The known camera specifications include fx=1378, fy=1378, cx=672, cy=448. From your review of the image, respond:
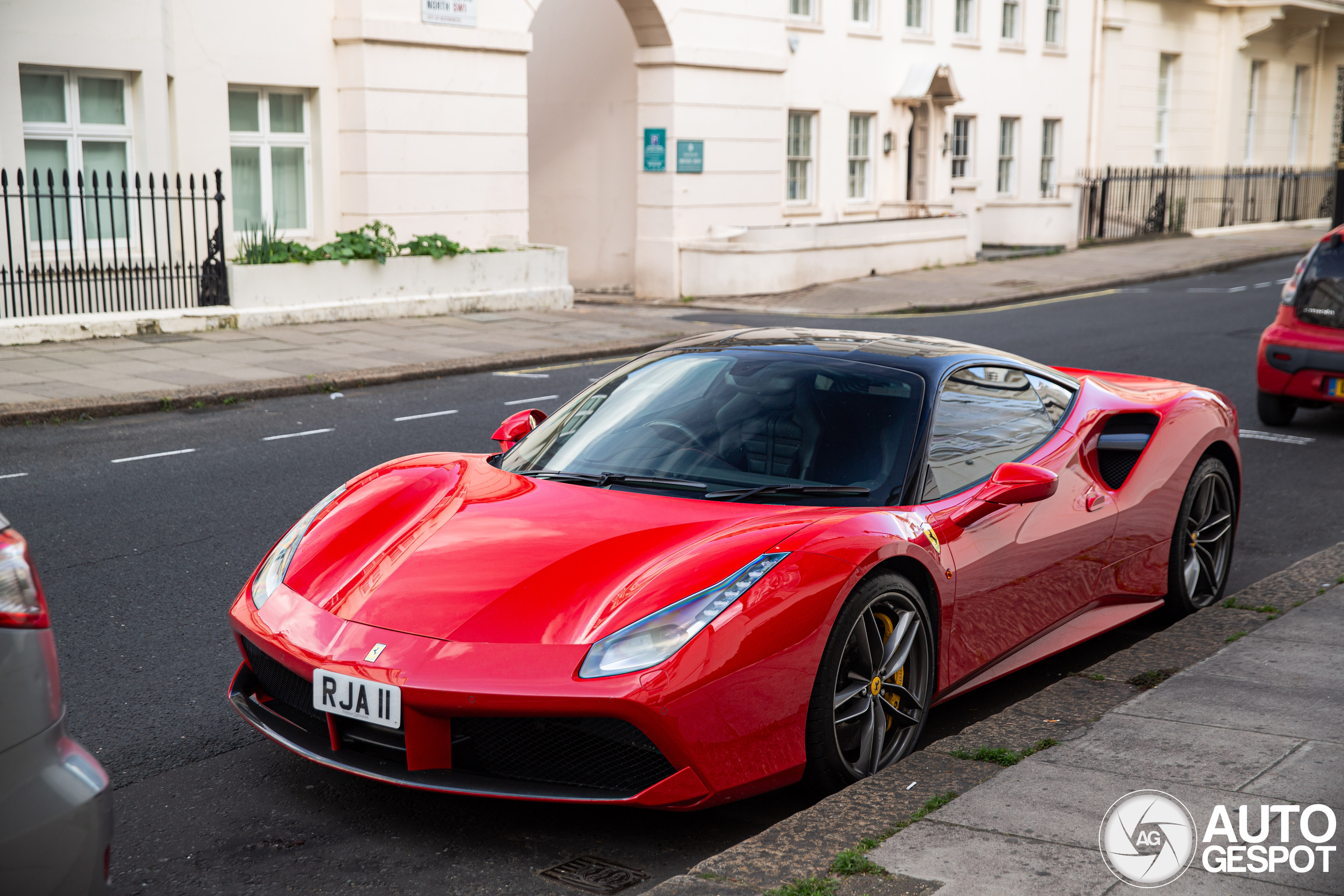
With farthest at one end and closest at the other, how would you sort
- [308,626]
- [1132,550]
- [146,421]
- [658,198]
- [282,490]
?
1. [658,198]
2. [146,421]
3. [282,490]
4. [1132,550]
5. [308,626]

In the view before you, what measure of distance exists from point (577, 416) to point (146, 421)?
22.1ft

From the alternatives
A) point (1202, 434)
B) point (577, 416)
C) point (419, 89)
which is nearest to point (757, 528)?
point (577, 416)

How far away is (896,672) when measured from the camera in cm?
404

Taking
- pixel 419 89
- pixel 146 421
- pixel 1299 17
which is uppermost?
pixel 1299 17

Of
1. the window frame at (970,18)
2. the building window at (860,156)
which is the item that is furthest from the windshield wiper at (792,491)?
the window frame at (970,18)

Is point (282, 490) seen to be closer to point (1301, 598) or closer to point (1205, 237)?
point (1301, 598)

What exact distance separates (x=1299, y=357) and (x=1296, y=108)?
36245 millimetres

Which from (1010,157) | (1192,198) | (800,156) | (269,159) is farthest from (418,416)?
(1192,198)

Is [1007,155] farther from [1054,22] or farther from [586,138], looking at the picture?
[586,138]

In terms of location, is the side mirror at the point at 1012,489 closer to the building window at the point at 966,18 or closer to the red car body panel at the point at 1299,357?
the red car body panel at the point at 1299,357

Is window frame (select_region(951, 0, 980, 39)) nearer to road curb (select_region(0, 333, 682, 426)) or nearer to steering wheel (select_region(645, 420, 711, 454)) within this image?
road curb (select_region(0, 333, 682, 426))

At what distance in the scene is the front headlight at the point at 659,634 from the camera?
11.2 feet

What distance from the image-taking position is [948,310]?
20016 mm

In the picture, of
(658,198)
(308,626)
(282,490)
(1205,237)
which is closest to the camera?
(308,626)
